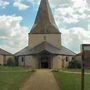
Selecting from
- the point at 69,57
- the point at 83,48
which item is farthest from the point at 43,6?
the point at 83,48

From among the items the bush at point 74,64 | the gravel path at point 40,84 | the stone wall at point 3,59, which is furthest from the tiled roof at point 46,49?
the gravel path at point 40,84

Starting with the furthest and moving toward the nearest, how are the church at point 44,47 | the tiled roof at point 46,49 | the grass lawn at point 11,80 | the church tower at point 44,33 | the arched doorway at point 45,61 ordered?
the church tower at point 44,33, the arched doorway at point 45,61, the church at point 44,47, the tiled roof at point 46,49, the grass lawn at point 11,80

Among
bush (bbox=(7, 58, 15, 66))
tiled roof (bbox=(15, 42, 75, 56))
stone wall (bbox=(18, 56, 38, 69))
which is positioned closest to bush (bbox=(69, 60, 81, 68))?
tiled roof (bbox=(15, 42, 75, 56))

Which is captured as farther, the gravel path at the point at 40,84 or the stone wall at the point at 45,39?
the stone wall at the point at 45,39

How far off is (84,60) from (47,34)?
58677 mm

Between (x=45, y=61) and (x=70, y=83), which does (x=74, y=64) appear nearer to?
(x=45, y=61)

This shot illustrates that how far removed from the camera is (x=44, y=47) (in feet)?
244

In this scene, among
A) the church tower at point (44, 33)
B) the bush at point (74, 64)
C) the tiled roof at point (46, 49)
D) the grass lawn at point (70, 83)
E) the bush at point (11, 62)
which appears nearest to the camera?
the grass lawn at point (70, 83)

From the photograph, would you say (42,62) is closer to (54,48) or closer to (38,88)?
(54,48)

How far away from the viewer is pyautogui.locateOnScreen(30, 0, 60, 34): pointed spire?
255 feet

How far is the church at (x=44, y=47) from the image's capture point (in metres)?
73.8

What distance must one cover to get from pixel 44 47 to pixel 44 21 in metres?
7.11

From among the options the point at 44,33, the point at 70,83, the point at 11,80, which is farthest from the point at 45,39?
the point at 70,83

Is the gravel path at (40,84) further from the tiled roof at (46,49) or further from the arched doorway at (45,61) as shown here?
the arched doorway at (45,61)
